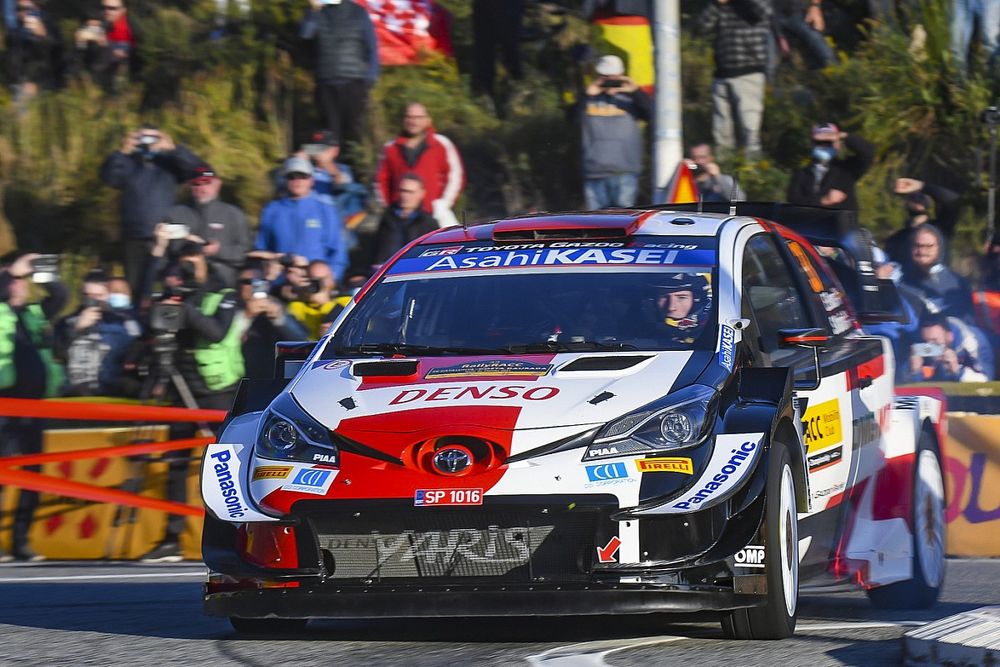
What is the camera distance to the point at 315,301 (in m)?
12.5

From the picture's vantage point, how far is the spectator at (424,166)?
46.4 ft

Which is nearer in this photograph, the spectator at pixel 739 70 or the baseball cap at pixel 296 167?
the baseball cap at pixel 296 167

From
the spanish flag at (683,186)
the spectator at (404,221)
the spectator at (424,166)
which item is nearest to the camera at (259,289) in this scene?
the spectator at (404,221)

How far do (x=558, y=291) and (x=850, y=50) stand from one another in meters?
12.6

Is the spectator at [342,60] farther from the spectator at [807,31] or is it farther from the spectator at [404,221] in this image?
the spectator at [807,31]

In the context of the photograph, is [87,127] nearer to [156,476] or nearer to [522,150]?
[522,150]

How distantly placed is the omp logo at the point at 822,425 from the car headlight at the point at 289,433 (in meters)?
1.81

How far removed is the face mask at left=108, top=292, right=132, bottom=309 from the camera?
13.1 m

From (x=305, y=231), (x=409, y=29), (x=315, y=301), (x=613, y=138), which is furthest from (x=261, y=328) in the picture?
(x=409, y=29)

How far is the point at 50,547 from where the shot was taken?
1095cm

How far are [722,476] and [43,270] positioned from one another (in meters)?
8.91

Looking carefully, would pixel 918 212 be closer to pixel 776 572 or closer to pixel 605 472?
pixel 776 572

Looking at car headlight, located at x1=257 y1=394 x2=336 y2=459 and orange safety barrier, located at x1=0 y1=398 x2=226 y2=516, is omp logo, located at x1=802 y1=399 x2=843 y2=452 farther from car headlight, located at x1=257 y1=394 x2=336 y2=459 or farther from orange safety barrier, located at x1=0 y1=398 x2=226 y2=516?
orange safety barrier, located at x1=0 y1=398 x2=226 y2=516

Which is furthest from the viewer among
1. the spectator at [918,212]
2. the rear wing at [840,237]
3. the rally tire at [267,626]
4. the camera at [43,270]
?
the spectator at [918,212]
